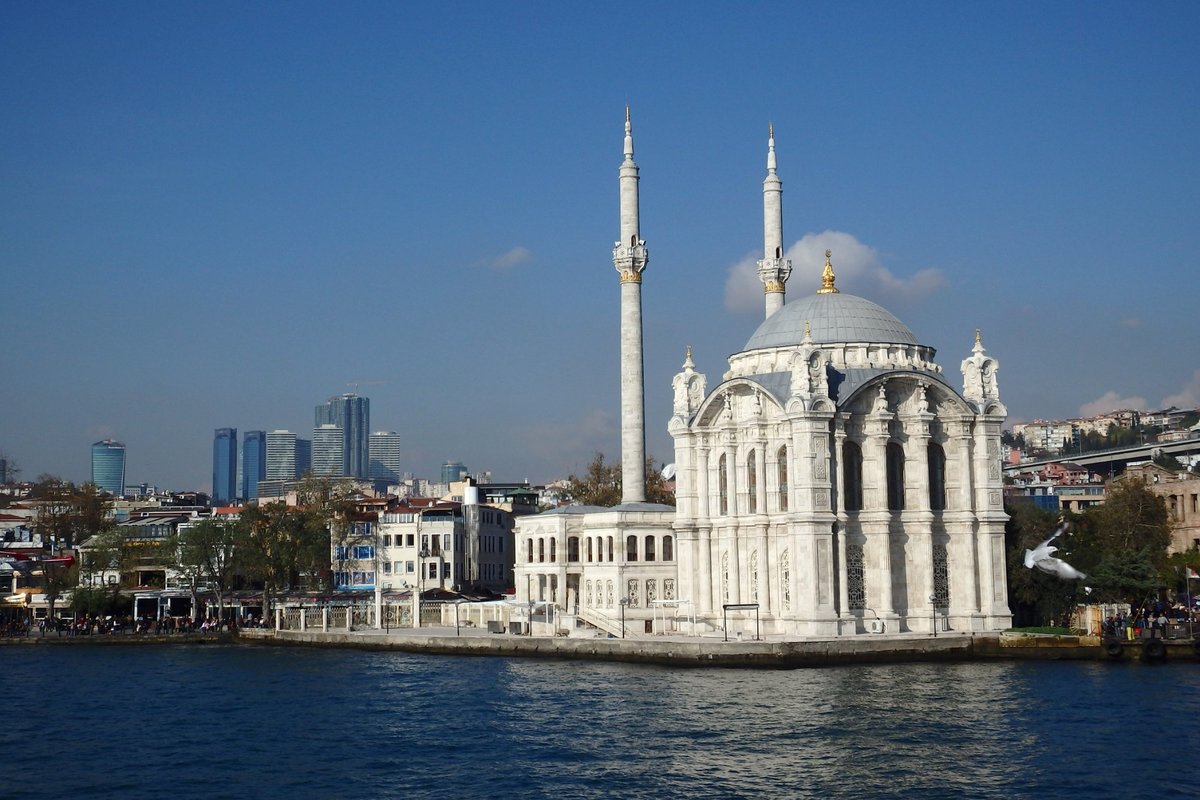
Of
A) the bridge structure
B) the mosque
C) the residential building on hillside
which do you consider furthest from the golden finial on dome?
the bridge structure

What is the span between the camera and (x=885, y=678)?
3953 cm

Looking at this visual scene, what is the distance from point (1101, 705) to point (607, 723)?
11283 millimetres

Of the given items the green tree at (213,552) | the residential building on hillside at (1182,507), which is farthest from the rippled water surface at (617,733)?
the residential building on hillside at (1182,507)

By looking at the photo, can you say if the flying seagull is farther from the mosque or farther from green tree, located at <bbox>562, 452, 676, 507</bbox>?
green tree, located at <bbox>562, 452, 676, 507</bbox>

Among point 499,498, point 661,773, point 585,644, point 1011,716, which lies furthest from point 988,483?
point 499,498

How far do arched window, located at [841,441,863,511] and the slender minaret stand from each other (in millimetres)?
13867

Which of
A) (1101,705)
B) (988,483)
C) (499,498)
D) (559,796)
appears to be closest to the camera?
(559,796)

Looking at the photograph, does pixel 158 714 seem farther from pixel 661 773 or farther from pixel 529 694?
pixel 661 773

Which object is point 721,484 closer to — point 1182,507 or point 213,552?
point 213,552

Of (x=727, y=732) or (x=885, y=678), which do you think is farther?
(x=885, y=678)

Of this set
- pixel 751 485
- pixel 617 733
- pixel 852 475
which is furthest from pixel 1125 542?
pixel 617 733

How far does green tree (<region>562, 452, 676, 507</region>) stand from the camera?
77000mm

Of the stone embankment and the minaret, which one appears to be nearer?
the stone embankment

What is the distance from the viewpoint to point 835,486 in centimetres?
4688
